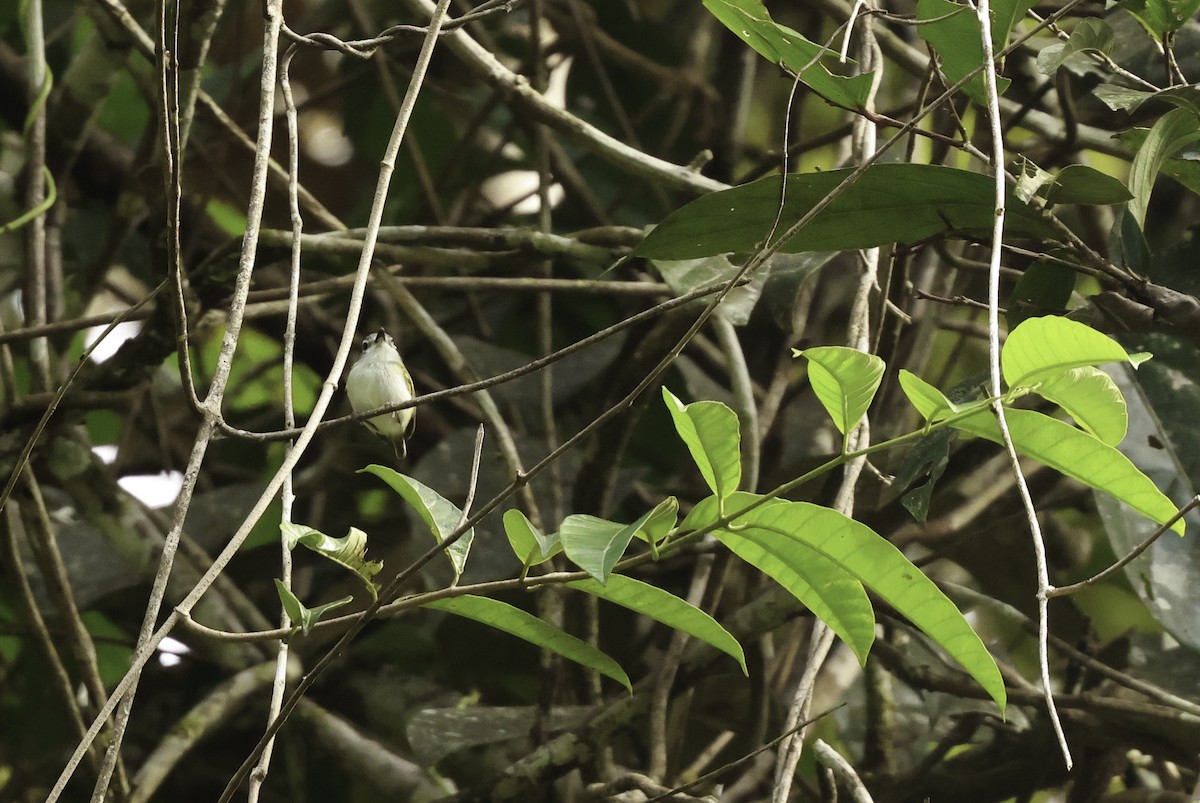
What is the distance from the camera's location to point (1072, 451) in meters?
0.72

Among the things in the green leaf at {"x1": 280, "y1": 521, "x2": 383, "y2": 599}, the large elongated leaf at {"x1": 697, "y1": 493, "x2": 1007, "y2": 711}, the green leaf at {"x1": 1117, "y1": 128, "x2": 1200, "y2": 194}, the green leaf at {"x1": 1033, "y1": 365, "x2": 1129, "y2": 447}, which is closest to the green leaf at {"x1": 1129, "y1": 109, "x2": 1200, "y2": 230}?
the green leaf at {"x1": 1117, "y1": 128, "x2": 1200, "y2": 194}

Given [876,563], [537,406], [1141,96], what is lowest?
[537,406]

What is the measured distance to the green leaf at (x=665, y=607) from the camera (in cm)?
79

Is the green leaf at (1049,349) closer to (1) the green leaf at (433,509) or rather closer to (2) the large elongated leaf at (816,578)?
(2) the large elongated leaf at (816,578)

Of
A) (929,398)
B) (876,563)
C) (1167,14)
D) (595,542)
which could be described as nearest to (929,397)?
(929,398)

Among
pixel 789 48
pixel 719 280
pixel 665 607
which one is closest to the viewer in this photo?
pixel 665 607

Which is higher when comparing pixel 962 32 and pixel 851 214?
pixel 962 32

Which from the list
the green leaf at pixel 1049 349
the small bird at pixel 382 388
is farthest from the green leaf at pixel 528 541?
the small bird at pixel 382 388

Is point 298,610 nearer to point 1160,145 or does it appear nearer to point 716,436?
point 716,436

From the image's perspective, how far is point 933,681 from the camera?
55.3 inches

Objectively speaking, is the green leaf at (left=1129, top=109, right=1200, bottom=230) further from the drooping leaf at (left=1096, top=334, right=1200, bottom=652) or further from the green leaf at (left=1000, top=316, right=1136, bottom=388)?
the green leaf at (left=1000, top=316, right=1136, bottom=388)

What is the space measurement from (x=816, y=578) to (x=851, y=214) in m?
0.38

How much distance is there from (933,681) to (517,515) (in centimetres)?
85

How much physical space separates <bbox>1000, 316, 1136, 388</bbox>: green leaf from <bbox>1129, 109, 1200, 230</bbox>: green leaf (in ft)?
1.42
